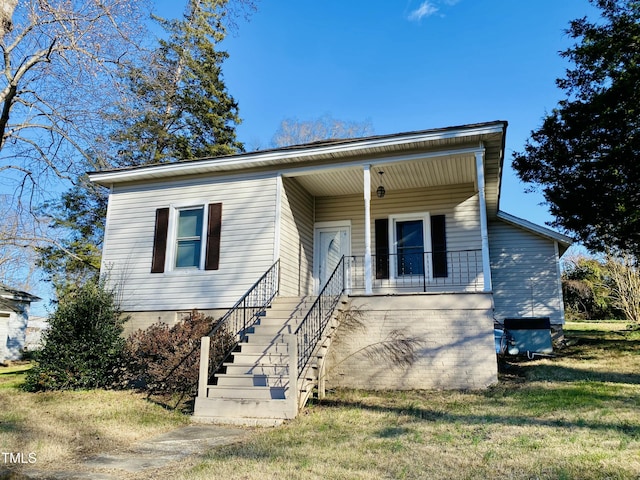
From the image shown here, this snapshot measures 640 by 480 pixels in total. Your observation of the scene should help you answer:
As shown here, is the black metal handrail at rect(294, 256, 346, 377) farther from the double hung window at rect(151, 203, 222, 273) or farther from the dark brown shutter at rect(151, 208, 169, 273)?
the dark brown shutter at rect(151, 208, 169, 273)

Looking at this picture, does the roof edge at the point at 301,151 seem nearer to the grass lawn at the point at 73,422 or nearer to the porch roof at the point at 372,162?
the porch roof at the point at 372,162

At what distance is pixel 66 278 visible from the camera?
18.3 m

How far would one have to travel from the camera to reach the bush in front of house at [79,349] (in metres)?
8.08

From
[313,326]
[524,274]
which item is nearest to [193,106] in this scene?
[524,274]

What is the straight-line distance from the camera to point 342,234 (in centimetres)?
1127

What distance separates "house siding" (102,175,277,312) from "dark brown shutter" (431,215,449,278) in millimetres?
3635

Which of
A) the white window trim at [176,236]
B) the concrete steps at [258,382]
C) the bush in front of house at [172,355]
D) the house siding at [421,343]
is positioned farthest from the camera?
the white window trim at [176,236]

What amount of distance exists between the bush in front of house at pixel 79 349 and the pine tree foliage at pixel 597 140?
1044 cm

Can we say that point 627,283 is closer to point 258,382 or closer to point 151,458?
point 258,382

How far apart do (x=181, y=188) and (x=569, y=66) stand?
991 centimetres

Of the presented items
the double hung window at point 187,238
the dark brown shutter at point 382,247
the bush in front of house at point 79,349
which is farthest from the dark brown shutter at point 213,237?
the dark brown shutter at point 382,247

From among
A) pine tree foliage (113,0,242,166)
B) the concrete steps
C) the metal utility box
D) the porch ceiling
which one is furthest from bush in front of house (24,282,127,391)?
pine tree foliage (113,0,242,166)

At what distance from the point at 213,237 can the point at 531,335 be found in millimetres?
7693

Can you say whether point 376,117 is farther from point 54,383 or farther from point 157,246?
point 54,383
